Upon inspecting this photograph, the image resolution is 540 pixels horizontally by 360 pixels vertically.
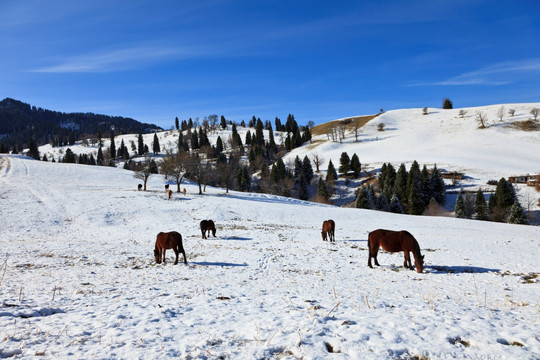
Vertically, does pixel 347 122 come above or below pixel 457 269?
above

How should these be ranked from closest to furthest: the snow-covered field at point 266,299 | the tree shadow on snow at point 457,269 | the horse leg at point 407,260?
1. the snow-covered field at point 266,299
2. the tree shadow on snow at point 457,269
3. the horse leg at point 407,260

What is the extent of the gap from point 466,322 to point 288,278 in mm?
6732

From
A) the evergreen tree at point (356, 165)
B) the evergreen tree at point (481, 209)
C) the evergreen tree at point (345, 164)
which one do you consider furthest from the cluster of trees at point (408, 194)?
the evergreen tree at point (345, 164)

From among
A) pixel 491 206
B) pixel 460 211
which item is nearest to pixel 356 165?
pixel 491 206

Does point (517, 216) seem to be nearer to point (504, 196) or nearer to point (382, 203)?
point (504, 196)

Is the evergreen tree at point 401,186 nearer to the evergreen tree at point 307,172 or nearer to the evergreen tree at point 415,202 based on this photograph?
the evergreen tree at point 415,202

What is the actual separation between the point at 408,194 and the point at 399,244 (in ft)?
218

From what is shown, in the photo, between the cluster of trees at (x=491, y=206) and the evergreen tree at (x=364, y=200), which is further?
the evergreen tree at (x=364, y=200)

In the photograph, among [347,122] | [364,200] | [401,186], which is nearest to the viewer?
[364,200]

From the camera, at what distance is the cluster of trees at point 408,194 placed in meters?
68.7

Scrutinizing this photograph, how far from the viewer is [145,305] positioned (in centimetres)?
806

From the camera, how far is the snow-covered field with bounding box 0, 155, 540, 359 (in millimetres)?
5512

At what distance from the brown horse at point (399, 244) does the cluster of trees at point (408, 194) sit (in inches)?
2284

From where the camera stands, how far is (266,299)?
896 centimetres
